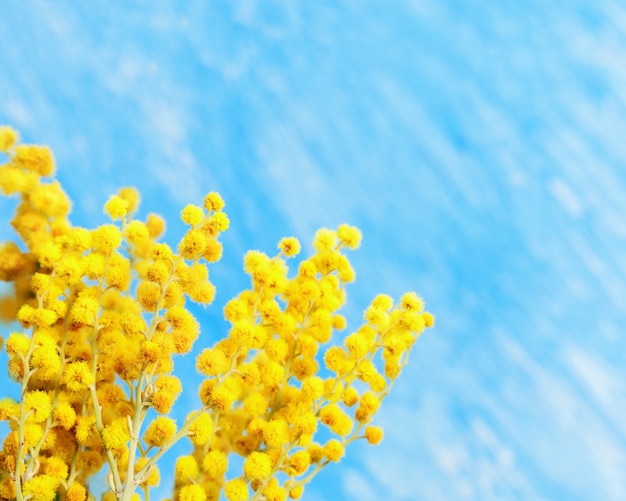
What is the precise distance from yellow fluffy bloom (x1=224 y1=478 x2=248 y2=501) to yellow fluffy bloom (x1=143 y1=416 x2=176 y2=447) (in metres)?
0.14

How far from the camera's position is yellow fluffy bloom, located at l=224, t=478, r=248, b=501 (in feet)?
4.29

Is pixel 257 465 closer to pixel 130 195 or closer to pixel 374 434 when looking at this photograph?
pixel 374 434

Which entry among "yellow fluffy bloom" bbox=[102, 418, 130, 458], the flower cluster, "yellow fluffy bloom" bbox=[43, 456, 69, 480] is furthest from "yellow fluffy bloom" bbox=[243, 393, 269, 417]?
"yellow fluffy bloom" bbox=[43, 456, 69, 480]

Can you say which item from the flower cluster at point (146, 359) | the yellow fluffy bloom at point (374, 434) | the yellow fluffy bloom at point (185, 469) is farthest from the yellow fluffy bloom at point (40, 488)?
the yellow fluffy bloom at point (374, 434)

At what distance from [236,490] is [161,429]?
18 cm

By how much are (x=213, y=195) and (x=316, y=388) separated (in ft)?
1.26

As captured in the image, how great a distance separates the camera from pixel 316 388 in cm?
134

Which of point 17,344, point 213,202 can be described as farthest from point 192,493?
point 213,202

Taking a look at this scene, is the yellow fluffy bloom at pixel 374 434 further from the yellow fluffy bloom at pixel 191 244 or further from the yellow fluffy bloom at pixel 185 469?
the yellow fluffy bloom at pixel 191 244

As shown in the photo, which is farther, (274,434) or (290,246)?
(290,246)

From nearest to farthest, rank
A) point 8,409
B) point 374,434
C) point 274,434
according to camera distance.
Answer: point 8,409
point 274,434
point 374,434

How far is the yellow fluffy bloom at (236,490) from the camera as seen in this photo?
1.31 m

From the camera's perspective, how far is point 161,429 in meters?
1.25

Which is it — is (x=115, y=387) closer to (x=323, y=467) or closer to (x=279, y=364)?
(x=279, y=364)
